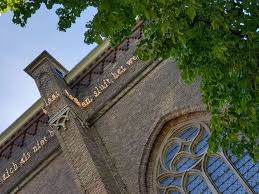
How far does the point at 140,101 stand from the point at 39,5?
5.36m

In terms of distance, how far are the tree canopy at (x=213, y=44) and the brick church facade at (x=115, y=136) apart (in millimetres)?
3983

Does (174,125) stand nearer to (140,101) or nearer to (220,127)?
(140,101)

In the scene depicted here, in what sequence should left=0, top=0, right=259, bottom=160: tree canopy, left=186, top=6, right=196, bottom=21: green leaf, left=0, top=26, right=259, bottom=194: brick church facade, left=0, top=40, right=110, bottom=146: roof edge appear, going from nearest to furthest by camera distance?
left=186, top=6, right=196, bottom=21: green leaf, left=0, top=0, right=259, bottom=160: tree canopy, left=0, top=26, right=259, bottom=194: brick church facade, left=0, top=40, right=110, bottom=146: roof edge

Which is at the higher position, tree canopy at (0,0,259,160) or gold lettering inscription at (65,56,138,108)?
gold lettering inscription at (65,56,138,108)

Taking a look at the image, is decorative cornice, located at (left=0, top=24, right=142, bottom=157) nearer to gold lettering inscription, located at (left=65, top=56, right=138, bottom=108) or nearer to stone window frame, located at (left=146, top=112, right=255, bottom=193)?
gold lettering inscription, located at (left=65, top=56, right=138, bottom=108)

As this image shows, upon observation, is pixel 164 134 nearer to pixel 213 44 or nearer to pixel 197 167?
pixel 197 167

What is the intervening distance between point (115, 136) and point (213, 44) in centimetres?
682

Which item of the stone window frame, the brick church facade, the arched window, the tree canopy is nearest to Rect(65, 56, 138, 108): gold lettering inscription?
the brick church facade

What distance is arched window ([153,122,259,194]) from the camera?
966cm

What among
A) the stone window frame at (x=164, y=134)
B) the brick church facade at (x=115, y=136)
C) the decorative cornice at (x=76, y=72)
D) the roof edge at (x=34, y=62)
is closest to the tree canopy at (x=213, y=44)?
the brick church facade at (x=115, y=136)

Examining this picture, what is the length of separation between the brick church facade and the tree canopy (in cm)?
398

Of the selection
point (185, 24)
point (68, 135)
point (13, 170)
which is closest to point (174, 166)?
point (68, 135)

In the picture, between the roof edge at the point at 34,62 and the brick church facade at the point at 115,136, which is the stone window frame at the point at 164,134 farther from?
the roof edge at the point at 34,62

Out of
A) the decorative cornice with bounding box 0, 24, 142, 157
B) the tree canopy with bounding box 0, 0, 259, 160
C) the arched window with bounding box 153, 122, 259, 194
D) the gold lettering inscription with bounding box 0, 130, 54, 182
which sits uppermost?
the decorative cornice with bounding box 0, 24, 142, 157
